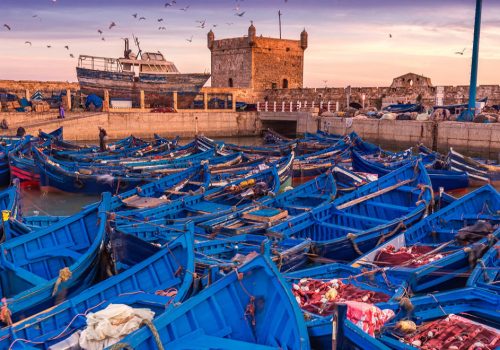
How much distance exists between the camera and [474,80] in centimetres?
2575

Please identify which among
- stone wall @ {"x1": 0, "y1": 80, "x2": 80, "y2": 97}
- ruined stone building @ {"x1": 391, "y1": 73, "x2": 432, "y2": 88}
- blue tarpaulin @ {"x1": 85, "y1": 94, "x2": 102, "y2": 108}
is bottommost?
blue tarpaulin @ {"x1": 85, "y1": 94, "x2": 102, "y2": 108}

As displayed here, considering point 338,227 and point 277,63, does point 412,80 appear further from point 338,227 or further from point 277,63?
point 338,227

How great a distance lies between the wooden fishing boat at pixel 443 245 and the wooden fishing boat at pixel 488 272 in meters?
0.21

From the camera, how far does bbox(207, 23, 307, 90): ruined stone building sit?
153ft

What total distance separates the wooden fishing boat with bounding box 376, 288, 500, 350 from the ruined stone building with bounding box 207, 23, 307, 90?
41.6 m

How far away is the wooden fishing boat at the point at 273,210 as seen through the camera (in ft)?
32.9

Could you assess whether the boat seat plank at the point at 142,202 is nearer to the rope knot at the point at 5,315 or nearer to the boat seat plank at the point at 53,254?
the boat seat plank at the point at 53,254

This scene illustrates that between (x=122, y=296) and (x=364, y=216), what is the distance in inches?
251

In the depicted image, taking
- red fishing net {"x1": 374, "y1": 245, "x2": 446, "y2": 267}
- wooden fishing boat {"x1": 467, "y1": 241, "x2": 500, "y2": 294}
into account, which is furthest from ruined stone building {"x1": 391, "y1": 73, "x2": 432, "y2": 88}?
wooden fishing boat {"x1": 467, "y1": 241, "x2": 500, "y2": 294}

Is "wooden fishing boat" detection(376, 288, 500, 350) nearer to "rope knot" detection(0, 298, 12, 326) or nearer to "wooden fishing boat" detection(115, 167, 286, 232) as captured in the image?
"rope knot" detection(0, 298, 12, 326)

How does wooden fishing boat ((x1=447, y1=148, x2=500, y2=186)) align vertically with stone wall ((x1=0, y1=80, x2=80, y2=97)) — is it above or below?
below

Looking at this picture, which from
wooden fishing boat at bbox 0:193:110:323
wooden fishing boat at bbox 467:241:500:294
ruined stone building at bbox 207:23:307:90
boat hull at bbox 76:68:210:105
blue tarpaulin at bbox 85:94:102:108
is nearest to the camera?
wooden fishing boat at bbox 0:193:110:323

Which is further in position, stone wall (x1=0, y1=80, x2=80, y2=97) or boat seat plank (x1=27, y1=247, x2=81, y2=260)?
stone wall (x1=0, y1=80, x2=80, y2=97)

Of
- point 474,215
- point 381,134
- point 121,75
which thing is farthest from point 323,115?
point 474,215
